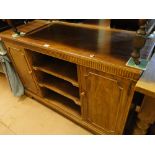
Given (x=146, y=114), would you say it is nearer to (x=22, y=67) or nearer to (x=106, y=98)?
(x=106, y=98)

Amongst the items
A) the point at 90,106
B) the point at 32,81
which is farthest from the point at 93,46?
the point at 32,81

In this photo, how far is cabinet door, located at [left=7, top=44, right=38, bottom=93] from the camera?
124 cm

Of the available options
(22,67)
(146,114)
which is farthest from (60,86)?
(146,114)

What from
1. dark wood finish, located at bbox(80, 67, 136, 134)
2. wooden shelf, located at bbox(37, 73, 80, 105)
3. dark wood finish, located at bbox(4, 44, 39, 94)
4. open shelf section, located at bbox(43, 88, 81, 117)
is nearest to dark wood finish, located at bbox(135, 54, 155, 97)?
dark wood finish, located at bbox(80, 67, 136, 134)

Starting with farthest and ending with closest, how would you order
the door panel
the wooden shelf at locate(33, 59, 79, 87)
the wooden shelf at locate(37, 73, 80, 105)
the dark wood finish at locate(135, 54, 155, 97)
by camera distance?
the wooden shelf at locate(37, 73, 80, 105) → the wooden shelf at locate(33, 59, 79, 87) → the door panel → the dark wood finish at locate(135, 54, 155, 97)

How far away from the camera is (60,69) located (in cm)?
117

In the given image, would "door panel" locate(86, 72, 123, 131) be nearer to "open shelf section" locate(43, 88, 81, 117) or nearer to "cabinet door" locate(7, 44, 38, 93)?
"open shelf section" locate(43, 88, 81, 117)

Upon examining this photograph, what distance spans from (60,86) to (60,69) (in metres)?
0.19

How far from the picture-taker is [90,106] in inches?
41.3

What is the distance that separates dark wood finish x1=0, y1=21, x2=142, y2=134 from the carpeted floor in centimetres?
11

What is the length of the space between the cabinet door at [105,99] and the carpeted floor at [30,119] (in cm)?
31
